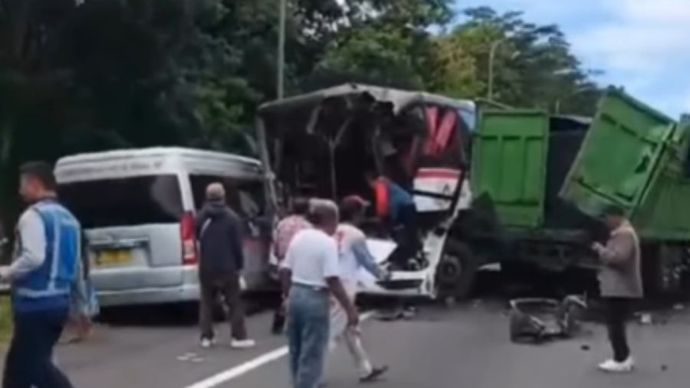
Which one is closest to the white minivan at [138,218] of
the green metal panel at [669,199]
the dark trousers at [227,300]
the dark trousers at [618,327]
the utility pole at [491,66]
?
the dark trousers at [227,300]

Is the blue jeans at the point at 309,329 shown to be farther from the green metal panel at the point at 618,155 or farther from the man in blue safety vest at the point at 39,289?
the green metal panel at the point at 618,155

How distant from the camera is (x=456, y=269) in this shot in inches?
862

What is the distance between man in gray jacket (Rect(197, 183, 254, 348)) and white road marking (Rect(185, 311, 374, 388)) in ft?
1.89

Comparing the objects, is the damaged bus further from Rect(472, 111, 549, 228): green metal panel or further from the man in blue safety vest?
the man in blue safety vest

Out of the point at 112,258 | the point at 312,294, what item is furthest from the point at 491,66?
the point at 312,294

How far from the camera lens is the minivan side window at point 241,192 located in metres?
20.2

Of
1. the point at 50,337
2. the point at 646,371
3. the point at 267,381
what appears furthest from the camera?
the point at 646,371

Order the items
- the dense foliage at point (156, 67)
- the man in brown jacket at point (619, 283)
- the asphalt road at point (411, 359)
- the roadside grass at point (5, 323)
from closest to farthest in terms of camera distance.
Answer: the asphalt road at point (411, 359), the man in brown jacket at point (619, 283), the roadside grass at point (5, 323), the dense foliage at point (156, 67)

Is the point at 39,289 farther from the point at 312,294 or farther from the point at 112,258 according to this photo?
the point at 112,258

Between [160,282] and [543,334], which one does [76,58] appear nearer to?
[160,282]

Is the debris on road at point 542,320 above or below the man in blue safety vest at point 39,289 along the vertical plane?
below

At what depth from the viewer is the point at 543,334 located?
18062 mm

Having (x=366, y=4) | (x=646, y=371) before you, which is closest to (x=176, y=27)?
(x=646, y=371)

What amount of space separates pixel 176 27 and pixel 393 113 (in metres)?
10.0
